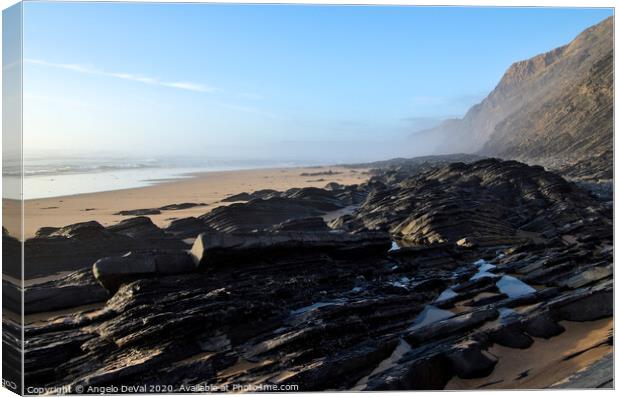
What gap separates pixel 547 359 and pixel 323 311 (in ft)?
15.2

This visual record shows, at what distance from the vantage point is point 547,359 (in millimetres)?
9039

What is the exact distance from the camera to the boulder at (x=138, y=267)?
37.2 ft

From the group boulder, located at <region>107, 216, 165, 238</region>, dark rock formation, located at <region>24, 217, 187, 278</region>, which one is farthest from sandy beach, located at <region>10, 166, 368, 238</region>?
boulder, located at <region>107, 216, 165, 238</region>

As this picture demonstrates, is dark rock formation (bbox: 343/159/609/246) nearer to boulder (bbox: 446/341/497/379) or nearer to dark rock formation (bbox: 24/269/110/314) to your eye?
boulder (bbox: 446/341/497/379)

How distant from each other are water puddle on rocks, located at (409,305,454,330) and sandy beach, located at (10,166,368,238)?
8.55 meters

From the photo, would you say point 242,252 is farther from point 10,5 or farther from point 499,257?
point 499,257

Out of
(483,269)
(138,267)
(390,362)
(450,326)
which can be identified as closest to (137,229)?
(138,267)

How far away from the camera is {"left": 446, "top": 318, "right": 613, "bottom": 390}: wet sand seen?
841cm

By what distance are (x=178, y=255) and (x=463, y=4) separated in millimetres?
8868

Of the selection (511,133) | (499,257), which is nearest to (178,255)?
(499,257)

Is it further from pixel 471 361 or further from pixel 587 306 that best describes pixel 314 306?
pixel 587 306

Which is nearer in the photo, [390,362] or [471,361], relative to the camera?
[471,361]

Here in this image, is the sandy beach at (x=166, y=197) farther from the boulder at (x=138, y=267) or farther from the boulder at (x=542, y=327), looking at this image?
the boulder at (x=542, y=327)

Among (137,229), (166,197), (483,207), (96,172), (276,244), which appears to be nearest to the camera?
(276,244)
